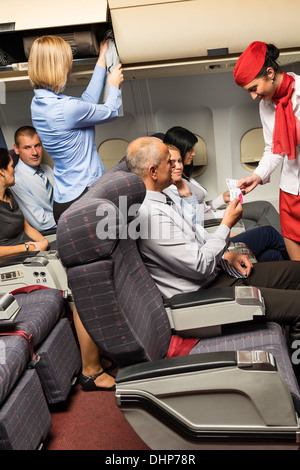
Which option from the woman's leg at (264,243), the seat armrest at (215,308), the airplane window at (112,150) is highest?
the airplane window at (112,150)

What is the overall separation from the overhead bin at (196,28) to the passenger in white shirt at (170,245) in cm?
116

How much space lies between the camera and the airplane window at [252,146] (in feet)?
13.1

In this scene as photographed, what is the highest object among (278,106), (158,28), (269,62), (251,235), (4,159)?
(158,28)

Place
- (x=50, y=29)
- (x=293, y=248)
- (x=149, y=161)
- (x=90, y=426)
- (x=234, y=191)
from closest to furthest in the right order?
(x=149, y=161)
(x=90, y=426)
(x=234, y=191)
(x=293, y=248)
(x=50, y=29)

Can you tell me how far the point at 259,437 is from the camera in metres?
1.57

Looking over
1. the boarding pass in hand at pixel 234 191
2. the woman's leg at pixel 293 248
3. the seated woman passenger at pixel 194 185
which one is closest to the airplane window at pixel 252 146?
the seated woman passenger at pixel 194 185

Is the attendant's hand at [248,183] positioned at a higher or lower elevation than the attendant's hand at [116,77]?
lower

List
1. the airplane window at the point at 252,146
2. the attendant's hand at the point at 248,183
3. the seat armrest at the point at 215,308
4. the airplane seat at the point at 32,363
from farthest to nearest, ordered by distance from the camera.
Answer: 1. the airplane window at the point at 252,146
2. the attendant's hand at the point at 248,183
3. the airplane seat at the point at 32,363
4. the seat armrest at the point at 215,308

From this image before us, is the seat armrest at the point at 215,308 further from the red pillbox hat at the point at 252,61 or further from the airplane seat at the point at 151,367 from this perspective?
the red pillbox hat at the point at 252,61

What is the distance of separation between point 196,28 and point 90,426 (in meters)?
2.34

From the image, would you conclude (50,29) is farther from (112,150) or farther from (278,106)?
(278,106)

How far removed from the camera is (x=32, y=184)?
3666mm

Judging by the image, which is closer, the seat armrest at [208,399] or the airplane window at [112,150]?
the seat armrest at [208,399]

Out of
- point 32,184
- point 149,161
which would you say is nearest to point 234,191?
point 149,161
